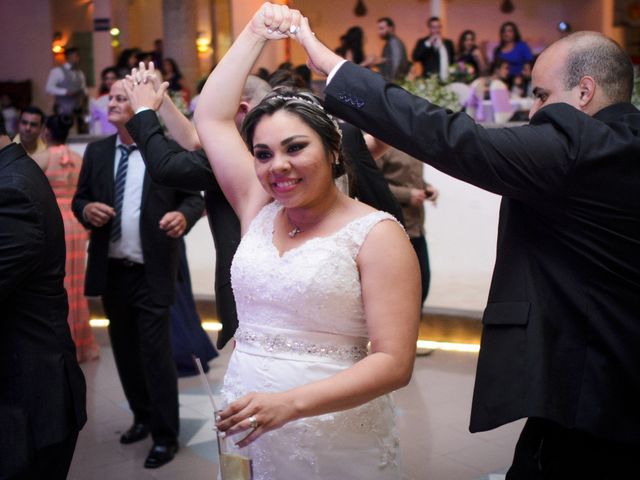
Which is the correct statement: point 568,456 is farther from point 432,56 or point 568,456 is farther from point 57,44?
point 57,44

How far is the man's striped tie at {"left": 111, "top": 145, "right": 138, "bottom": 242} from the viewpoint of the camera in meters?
4.17

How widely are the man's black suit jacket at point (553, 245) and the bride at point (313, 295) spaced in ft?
0.55

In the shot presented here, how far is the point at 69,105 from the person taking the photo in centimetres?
1350

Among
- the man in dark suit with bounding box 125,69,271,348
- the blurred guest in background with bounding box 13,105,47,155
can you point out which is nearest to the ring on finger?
the man in dark suit with bounding box 125,69,271,348

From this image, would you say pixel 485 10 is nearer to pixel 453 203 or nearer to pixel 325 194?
pixel 453 203

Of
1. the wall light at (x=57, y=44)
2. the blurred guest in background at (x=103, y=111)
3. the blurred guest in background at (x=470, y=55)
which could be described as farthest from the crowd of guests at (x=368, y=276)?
the wall light at (x=57, y=44)

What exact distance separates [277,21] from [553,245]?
2.73 ft

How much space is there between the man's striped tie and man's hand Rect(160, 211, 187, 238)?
0.29 meters

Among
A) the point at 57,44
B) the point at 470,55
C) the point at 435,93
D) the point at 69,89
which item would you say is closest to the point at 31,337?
the point at 435,93

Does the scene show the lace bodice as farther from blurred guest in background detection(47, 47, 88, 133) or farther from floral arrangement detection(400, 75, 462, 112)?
blurred guest in background detection(47, 47, 88, 133)

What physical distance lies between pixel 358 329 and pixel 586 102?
0.72 m

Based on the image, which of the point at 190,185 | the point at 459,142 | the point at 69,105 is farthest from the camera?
the point at 69,105

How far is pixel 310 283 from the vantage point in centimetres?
199

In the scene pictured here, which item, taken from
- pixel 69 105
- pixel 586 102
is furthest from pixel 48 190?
pixel 69 105
